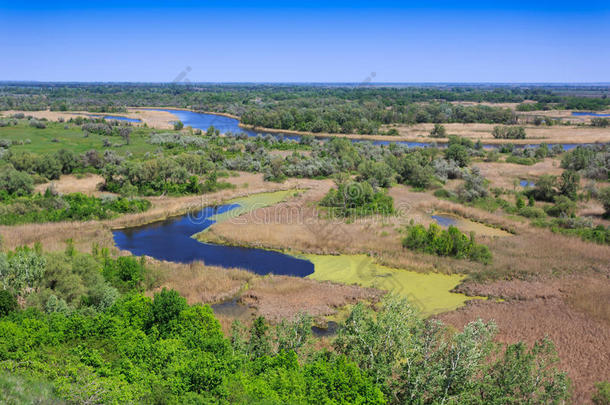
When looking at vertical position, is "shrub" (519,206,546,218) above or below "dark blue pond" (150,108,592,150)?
below

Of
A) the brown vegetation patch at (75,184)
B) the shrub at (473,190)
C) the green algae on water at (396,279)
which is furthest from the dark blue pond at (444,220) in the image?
the brown vegetation patch at (75,184)

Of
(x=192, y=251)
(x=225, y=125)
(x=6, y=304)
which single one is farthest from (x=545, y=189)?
(x=225, y=125)

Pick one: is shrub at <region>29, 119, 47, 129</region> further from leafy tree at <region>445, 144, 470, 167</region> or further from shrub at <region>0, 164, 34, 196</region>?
leafy tree at <region>445, 144, 470, 167</region>

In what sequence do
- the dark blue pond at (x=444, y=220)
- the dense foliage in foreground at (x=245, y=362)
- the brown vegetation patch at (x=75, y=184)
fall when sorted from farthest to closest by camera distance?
the brown vegetation patch at (x=75, y=184) < the dark blue pond at (x=444, y=220) < the dense foliage in foreground at (x=245, y=362)

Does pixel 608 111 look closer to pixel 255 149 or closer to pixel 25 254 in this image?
pixel 255 149

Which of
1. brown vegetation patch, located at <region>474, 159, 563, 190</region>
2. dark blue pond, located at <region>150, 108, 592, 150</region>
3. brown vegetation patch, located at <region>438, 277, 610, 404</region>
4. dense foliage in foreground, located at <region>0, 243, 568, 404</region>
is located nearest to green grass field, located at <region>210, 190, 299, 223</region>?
dense foliage in foreground, located at <region>0, 243, 568, 404</region>

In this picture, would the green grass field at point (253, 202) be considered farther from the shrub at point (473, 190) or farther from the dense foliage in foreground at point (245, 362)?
the dense foliage in foreground at point (245, 362)

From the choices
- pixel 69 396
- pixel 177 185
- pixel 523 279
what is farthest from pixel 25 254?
pixel 523 279
